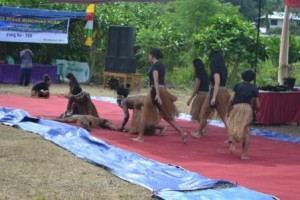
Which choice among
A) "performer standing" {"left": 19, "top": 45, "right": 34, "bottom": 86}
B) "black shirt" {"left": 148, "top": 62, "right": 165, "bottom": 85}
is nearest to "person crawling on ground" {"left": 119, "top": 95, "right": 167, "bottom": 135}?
"black shirt" {"left": 148, "top": 62, "right": 165, "bottom": 85}

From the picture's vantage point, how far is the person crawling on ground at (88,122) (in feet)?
34.1

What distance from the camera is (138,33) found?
78.9 feet

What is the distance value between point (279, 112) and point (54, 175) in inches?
286

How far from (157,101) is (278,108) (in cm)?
433

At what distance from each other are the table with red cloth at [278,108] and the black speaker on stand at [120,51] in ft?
26.9

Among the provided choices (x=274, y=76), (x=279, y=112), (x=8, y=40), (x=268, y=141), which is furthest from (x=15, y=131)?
(x=274, y=76)

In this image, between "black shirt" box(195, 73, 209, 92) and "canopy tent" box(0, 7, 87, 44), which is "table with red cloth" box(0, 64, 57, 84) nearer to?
"canopy tent" box(0, 7, 87, 44)

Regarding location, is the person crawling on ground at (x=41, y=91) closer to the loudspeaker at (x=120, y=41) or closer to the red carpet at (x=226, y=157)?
the red carpet at (x=226, y=157)

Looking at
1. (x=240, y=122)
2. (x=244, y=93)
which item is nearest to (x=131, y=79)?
(x=244, y=93)

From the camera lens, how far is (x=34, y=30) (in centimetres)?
2162

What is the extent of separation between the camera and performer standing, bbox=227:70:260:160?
27.8 feet

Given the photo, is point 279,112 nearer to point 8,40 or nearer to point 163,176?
point 163,176

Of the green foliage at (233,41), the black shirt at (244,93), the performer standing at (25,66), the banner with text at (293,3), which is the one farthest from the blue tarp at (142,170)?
the green foliage at (233,41)

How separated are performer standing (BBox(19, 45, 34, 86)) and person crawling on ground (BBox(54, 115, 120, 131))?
890 centimetres
